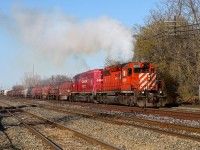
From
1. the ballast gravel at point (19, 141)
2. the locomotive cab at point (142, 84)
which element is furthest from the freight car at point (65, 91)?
the ballast gravel at point (19, 141)

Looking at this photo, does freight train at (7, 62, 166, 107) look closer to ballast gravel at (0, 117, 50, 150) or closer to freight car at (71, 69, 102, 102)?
freight car at (71, 69, 102, 102)

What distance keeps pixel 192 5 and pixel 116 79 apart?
15567mm

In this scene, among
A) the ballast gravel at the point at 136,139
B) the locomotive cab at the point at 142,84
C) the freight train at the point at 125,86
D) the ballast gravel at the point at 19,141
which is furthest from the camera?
the freight train at the point at 125,86

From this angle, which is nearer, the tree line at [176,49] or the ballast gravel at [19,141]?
the ballast gravel at [19,141]

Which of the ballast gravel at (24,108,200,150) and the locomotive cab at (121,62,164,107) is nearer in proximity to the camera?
the ballast gravel at (24,108,200,150)

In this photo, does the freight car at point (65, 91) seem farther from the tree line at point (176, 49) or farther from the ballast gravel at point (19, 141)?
the ballast gravel at point (19, 141)

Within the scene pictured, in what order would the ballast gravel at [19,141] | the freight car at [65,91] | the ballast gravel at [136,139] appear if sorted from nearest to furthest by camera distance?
the ballast gravel at [136,139] → the ballast gravel at [19,141] → the freight car at [65,91]

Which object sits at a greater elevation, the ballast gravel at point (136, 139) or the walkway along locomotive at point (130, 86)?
the walkway along locomotive at point (130, 86)

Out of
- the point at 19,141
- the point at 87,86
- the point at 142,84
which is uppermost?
the point at 87,86

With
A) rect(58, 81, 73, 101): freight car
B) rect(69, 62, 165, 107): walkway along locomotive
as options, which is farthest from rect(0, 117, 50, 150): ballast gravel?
rect(58, 81, 73, 101): freight car

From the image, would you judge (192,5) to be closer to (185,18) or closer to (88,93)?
(185,18)

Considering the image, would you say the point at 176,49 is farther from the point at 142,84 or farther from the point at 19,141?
the point at 19,141

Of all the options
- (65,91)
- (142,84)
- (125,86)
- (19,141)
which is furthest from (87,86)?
(19,141)

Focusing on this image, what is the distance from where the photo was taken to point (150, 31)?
3988 centimetres
